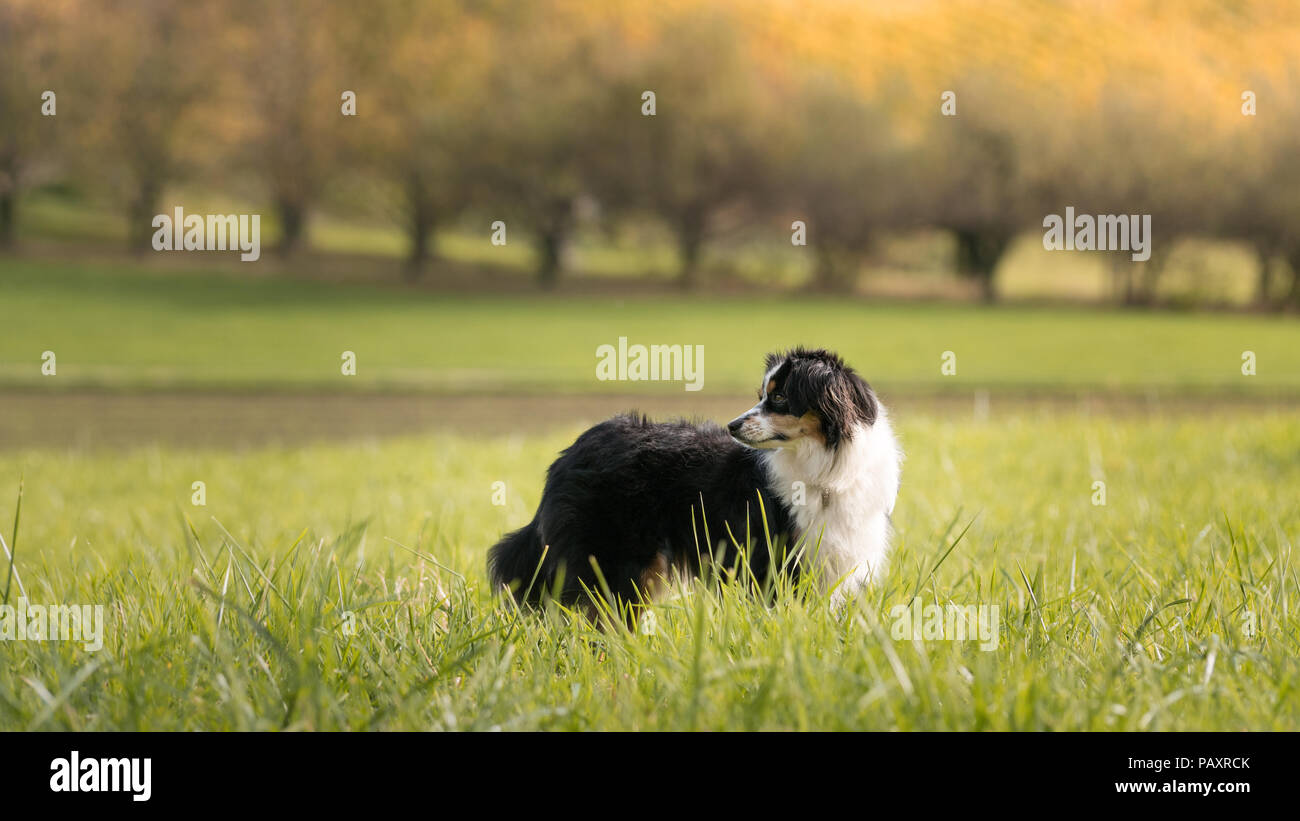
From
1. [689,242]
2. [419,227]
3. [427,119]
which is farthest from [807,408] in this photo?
[427,119]

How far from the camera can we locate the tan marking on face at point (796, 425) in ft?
10.3

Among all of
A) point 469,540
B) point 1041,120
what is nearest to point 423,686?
point 469,540

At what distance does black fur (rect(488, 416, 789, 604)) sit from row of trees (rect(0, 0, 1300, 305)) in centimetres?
3312

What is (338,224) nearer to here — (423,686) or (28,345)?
(28,345)

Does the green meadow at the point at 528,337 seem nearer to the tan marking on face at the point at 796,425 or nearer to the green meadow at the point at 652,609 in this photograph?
the green meadow at the point at 652,609

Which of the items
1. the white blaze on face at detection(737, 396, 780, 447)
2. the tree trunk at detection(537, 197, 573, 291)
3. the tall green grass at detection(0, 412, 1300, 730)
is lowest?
the tall green grass at detection(0, 412, 1300, 730)

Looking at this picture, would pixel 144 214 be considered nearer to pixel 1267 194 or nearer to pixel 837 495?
pixel 837 495

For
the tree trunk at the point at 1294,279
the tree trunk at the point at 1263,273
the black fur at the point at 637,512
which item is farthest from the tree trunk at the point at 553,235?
the black fur at the point at 637,512

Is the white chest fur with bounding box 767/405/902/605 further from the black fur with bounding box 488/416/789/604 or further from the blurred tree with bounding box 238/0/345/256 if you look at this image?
the blurred tree with bounding box 238/0/345/256

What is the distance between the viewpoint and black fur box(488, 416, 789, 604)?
327 centimetres

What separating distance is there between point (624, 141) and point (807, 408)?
34.4 m

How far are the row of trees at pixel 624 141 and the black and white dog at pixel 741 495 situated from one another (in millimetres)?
33124

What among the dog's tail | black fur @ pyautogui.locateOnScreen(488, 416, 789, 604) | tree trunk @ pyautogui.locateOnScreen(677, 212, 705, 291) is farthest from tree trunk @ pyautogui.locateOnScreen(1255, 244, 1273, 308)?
the dog's tail

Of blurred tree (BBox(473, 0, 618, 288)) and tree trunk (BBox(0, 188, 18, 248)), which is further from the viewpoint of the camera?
blurred tree (BBox(473, 0, 618, 288))
